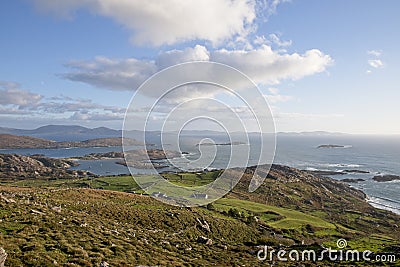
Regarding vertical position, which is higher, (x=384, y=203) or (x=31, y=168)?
(x=31, y=168)

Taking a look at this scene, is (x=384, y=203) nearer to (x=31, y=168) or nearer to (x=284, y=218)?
(x=284, y=218)

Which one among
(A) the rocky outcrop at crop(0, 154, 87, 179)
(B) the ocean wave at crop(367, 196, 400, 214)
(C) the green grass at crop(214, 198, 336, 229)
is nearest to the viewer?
(C) the green grass at crop(214, 198, 336, 229)

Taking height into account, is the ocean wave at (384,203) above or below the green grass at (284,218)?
below

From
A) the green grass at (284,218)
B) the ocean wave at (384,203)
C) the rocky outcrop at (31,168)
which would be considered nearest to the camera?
the green grass at (284,218)

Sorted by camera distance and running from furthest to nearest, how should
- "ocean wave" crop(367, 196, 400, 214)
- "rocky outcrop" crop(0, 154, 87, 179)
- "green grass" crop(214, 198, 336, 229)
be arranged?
"rocky outcrop" crop(0, 154, 87, 179) → "ocean wave" crop(367, 196, 400, 214) → "green grass" crop(214, 198, 336, 229)

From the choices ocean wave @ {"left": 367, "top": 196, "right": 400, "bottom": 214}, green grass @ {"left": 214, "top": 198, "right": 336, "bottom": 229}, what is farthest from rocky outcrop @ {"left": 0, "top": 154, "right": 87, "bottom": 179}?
ocean wave @ {"left": 367, "top": 196, "right": 400, "bottom": 214}

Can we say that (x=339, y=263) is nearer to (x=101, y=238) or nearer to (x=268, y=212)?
(x=101, y=238)

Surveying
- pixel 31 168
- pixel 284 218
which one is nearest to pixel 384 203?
pixel 284 218

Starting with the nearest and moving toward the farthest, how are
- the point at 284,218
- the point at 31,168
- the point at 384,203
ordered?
the point at 284,218, the point at 384,203, the point at 31,168

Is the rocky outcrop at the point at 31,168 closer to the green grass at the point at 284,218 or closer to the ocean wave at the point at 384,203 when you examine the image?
the green grass at the point at 284,218

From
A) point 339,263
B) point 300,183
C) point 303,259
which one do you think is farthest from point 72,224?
point 300,183

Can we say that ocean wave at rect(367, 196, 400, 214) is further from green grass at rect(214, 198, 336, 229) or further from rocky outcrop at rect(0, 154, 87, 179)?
rocky outcrop at rect(0, 154, 87, 179)

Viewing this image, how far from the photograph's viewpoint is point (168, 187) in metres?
74.6

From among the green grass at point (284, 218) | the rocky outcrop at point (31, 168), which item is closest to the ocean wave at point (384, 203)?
the green grass at point (284, 218)
